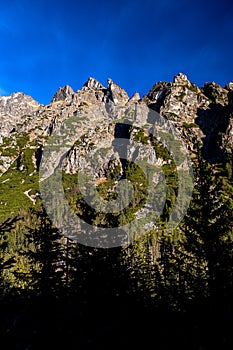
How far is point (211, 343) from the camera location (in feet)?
43.3

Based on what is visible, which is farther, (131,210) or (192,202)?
(131,210)

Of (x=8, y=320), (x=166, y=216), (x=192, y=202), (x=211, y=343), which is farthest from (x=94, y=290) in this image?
(x=166, y=216)

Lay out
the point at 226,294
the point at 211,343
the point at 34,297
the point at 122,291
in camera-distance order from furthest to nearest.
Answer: the point at 122,291 < the point at 34,297 < the point at 226,294 < the point at 211,343

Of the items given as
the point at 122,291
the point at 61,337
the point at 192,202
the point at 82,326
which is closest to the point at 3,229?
the point at 61,337

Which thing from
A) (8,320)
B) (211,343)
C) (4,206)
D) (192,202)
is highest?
(4,206)

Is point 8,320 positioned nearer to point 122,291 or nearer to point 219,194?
point 122,291

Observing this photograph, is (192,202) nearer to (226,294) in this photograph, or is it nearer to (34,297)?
(226,294)

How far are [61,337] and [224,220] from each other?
12987 mm

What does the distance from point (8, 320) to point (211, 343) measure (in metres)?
20.0

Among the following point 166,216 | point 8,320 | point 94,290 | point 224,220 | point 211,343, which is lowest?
point 211,343

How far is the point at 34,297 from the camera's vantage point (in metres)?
21.7

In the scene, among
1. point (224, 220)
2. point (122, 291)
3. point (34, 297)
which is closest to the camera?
point (224, 220)

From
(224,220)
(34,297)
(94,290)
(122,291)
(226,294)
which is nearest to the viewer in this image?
(226,294)

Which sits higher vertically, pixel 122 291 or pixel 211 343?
pixel 122 291
